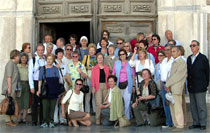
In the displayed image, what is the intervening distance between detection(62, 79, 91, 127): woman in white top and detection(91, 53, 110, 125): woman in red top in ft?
1.23

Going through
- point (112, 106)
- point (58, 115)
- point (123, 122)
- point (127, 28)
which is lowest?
point (123, 122)

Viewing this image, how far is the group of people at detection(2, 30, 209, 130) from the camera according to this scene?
32.9ft

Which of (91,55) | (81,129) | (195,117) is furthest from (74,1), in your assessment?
(195,117)

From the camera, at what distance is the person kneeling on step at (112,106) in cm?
1056

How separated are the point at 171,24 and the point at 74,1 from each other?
10.4 feet

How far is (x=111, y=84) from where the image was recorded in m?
10.6

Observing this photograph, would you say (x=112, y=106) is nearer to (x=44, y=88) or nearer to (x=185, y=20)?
(x=44, y=88)

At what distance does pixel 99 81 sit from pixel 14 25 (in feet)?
12.9

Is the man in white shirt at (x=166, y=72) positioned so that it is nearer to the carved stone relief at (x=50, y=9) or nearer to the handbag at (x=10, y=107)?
the handbag at (x=10, y=107)

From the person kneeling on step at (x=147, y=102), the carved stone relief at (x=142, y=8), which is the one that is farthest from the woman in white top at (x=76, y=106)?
the carved stone relief at (x=142, y=8)

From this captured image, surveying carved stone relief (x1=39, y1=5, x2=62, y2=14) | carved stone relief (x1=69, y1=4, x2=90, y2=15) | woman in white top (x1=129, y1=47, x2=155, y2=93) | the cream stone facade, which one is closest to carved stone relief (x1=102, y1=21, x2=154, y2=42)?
the cream stone facade

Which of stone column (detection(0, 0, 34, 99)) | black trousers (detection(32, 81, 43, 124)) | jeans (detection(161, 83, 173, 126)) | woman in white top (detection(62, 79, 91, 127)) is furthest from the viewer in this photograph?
stone column (detection(0, 0, 34, 99))

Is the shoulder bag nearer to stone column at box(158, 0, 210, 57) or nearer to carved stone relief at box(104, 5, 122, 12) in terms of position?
carved stone relief at box(104, 5, 122, 12)

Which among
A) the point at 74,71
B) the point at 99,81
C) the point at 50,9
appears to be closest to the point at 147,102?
the point at 99,81
